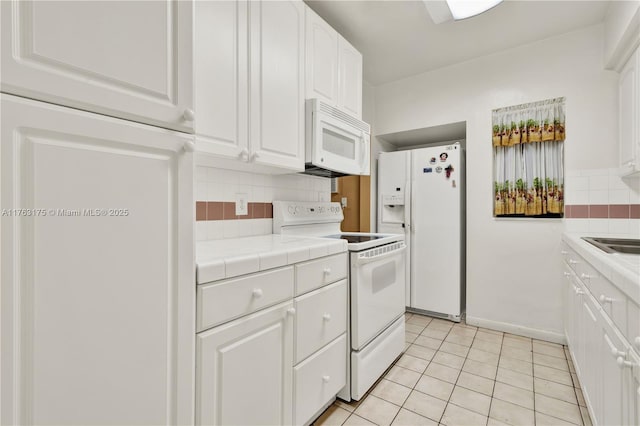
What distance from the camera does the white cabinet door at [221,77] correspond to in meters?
1.37

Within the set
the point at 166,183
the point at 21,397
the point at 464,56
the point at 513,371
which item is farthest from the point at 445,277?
the point at 21,397

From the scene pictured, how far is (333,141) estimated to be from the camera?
210 centimetres

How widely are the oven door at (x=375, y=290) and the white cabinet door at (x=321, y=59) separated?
1.12 metres

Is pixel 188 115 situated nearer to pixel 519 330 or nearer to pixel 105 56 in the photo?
pixel 105 56

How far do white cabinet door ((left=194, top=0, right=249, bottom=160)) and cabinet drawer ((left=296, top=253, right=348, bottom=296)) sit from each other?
2.17 ft

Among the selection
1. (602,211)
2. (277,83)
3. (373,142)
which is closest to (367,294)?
(277,83)

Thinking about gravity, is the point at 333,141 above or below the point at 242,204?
above

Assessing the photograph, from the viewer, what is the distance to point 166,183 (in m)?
0.85

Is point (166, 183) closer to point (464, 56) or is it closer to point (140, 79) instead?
point (140, 79)

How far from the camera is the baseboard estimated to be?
248 centimetres

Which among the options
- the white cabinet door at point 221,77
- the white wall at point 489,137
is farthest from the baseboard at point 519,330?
the white cabinet door at point 221,77

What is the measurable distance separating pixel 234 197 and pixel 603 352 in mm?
1911

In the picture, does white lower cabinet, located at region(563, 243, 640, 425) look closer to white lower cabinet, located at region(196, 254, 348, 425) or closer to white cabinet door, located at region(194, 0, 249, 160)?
white lower cabinet, located at region(196, 254, 348, 425)

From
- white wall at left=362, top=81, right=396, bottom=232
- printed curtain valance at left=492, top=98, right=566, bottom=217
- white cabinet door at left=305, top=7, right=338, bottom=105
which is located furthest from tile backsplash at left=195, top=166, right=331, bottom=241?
printed curtain valance at left=492, top=98, right=566, bottom=217
